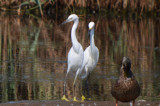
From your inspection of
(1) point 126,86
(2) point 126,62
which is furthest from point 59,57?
(2) point 126,62

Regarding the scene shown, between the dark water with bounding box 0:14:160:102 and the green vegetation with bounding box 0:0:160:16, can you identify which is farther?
the green vegetation with bounding box 0:0:160:16

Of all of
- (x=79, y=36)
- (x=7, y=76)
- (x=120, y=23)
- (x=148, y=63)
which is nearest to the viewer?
(x=7, y=76)

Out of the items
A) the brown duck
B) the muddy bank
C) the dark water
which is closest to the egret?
the dark water

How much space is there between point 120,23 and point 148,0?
238 cm

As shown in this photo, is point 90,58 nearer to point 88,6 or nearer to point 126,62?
point 126,62

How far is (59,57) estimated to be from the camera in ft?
42.0

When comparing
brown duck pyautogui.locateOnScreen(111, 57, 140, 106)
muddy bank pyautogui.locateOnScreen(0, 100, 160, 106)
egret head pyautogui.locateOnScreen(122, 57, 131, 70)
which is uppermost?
egret head pyautogui.locateOnScreen(122, 57, 131, 70)

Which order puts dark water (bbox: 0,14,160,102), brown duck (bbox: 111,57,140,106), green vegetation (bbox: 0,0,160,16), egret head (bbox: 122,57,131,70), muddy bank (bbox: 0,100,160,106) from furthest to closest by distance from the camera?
green vegetation (bbox: 0,0,160,16)
dark water (bbox: 0,14,160,102)
muddy bank (bbox: 0,100,160,106)
brown duck (bbox: 111,57,140,106)
egret head (bbox: 122,57,131,70)

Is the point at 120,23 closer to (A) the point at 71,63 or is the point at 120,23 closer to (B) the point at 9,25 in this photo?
(B) the point at 9,25

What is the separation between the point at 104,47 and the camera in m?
14.8

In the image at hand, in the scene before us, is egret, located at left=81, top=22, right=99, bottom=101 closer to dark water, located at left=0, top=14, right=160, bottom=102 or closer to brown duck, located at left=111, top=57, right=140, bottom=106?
dark water, located at left=0, top=14, right=160, bottom=102

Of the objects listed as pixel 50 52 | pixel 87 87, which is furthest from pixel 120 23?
pixel 87 87

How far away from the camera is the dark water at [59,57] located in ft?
29.5

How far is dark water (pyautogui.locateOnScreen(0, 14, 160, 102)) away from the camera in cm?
899
